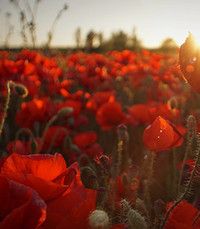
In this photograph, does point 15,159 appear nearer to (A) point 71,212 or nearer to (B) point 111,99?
(A) point 71,212

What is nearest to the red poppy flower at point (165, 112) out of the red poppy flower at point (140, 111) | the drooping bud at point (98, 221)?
the red poppy flower at point (140, 111)

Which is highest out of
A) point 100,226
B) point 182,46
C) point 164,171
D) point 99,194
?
point 182,46

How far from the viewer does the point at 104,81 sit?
12.3 ft

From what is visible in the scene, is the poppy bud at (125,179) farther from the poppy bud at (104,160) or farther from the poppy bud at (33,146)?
the poppy bud at (33,146)

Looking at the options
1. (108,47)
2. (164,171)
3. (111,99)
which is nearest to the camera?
(164,171)

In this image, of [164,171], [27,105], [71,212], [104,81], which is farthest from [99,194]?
[104,81]

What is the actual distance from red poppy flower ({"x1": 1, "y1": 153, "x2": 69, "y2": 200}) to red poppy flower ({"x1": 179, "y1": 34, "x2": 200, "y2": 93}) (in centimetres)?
30

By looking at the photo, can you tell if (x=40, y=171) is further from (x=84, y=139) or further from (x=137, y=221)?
(x=84, y=139)

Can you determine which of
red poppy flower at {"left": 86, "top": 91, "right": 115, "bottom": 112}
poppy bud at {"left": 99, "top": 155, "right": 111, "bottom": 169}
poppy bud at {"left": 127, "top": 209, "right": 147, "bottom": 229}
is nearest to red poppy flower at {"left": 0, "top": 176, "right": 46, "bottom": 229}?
poppy bud at {"left": 127, "top": 209, "right": 147, "bottom": 229}

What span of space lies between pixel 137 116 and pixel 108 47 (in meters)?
11.0

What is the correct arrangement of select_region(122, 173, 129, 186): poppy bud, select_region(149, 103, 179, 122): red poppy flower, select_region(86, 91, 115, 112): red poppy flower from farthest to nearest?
select_region(86, 91, 115, 112): red poppy flower
select_region(149, 103, 179, 122): red poppy flower
select_region(122, 173, 129, 186): poppy bud

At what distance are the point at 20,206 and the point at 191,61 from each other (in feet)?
1.35

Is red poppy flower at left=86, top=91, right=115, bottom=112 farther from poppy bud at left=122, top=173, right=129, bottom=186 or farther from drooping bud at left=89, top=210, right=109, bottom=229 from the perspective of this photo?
drooping bud at left=89, top=210, right=109, bottom=229

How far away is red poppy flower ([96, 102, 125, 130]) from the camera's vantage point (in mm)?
1945
